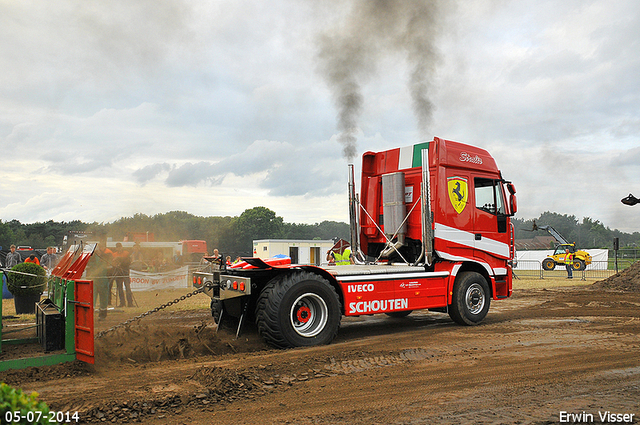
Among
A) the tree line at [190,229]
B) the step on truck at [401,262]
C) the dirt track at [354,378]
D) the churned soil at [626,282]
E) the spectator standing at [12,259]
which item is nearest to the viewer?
the dirt track at [354,378]

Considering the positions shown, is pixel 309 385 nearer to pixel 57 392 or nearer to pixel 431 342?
pixel 57 392

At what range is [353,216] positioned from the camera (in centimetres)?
965

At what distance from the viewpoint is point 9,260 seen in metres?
14.1

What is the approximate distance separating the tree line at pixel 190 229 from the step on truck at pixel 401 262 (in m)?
1.43

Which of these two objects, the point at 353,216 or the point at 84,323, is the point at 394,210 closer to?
the point at 353,216

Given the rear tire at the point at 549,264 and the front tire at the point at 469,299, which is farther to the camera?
the rear tire at the point at 549,264

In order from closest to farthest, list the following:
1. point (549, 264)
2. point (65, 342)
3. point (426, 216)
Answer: point (65, 342) → point (426, 216) → point (549, 264)

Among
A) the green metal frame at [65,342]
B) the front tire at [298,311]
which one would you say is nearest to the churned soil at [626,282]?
the front tire at [298,311]

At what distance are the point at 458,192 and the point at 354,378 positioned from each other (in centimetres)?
484

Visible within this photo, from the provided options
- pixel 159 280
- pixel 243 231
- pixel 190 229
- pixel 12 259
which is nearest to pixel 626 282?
pixel 159 280

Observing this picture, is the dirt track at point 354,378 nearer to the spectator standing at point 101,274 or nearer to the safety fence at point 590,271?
the spectator standing at point 101,274

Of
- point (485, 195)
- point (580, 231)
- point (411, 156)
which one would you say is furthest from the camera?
point (580, 231)

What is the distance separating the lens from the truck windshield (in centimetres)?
903

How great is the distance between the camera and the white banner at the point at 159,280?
14.9 m
